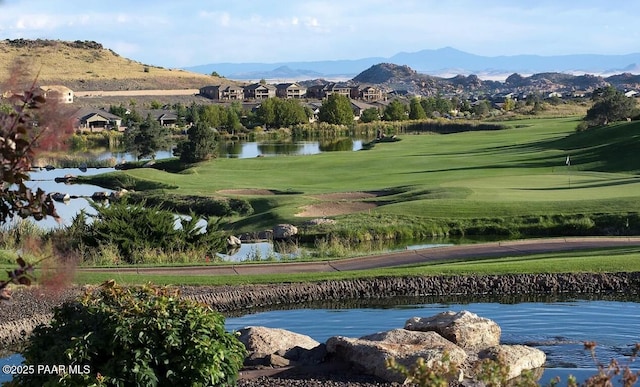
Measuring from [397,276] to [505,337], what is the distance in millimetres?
5153

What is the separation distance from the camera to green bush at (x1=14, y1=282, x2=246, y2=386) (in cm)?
962

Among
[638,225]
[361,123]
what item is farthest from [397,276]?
[361,123]

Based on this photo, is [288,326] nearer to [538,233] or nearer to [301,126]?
[538,233]

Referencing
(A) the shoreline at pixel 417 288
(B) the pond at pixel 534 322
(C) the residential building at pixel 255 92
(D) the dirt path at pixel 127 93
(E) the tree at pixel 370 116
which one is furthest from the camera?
(C) the residential building at pixel 255 92

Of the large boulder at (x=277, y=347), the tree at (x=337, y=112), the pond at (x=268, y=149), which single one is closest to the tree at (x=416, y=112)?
the tree at (x=337, y=112)


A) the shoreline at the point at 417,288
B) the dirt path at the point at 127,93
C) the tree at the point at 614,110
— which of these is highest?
the tree at the point at 614,110

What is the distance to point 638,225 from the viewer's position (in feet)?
101

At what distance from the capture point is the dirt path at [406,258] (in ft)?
74.6

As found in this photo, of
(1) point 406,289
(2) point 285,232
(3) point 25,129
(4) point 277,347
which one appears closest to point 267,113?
(2) point 285,232

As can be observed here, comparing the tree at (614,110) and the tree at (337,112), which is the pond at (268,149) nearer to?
the tree at (337,112)

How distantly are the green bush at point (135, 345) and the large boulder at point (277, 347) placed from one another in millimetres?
3510

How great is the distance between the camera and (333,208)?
128 feet

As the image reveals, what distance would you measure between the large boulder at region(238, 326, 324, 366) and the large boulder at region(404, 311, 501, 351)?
1795 mm

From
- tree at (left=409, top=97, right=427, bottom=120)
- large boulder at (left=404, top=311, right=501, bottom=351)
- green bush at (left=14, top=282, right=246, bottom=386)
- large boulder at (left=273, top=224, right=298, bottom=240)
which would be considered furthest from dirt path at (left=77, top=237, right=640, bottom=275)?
tree at (left=409, top=97, right=427, bottom=120)
